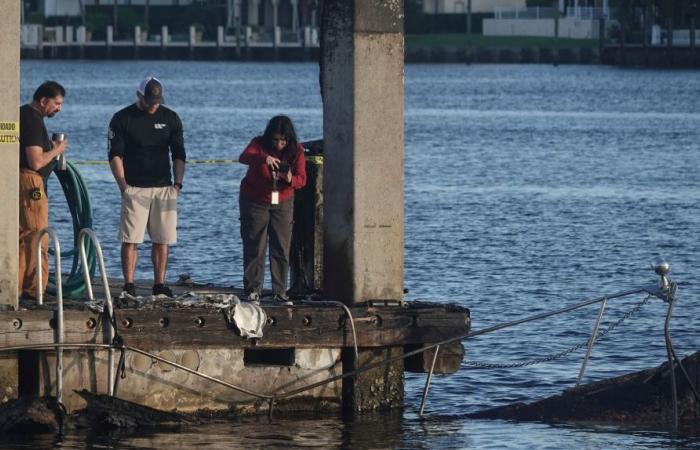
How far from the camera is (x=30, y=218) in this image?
13406 millimetres

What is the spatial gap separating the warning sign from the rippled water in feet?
7.23

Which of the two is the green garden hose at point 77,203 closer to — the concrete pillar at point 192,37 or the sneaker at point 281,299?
the sneaker at point 281,299

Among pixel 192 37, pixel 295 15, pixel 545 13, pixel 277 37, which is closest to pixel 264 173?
pixel 192 37

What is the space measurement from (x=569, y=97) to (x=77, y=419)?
87.6m

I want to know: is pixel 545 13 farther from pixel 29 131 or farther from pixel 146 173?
pixel 29 131

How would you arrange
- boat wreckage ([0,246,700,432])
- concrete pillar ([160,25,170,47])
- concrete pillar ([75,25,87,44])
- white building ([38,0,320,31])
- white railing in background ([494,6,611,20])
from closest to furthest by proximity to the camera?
boat wreckage ([0,246,700,432]) → concrete pillar ([160,25,170,47]) → white railing in background ([494,6,611,20]) → concrete pillar ([75,25,87,44]) → white building ([38,0,320,31])

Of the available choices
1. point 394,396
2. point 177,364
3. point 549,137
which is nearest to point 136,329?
point 177,364

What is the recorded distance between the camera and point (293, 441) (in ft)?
42.9

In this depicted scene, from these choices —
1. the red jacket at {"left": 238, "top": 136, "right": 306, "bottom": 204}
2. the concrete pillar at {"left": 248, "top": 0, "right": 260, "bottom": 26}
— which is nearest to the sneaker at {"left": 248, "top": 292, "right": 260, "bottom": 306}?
the red jacket at {"left": 238, "top": 136, "right": 306, "bottom": 204}

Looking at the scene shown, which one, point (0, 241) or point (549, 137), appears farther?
point (549, 137)

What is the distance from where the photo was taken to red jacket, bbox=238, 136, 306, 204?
14.0 metres

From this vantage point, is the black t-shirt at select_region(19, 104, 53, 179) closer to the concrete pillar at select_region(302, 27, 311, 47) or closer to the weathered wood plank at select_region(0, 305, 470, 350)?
the weathered wood plank at select_region(0, 305, 470, 350)

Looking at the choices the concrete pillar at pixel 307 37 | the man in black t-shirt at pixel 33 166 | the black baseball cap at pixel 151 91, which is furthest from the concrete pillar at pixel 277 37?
the man in black t-shirt at pixel 33 166

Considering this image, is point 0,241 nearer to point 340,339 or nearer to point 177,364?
point 177,364
